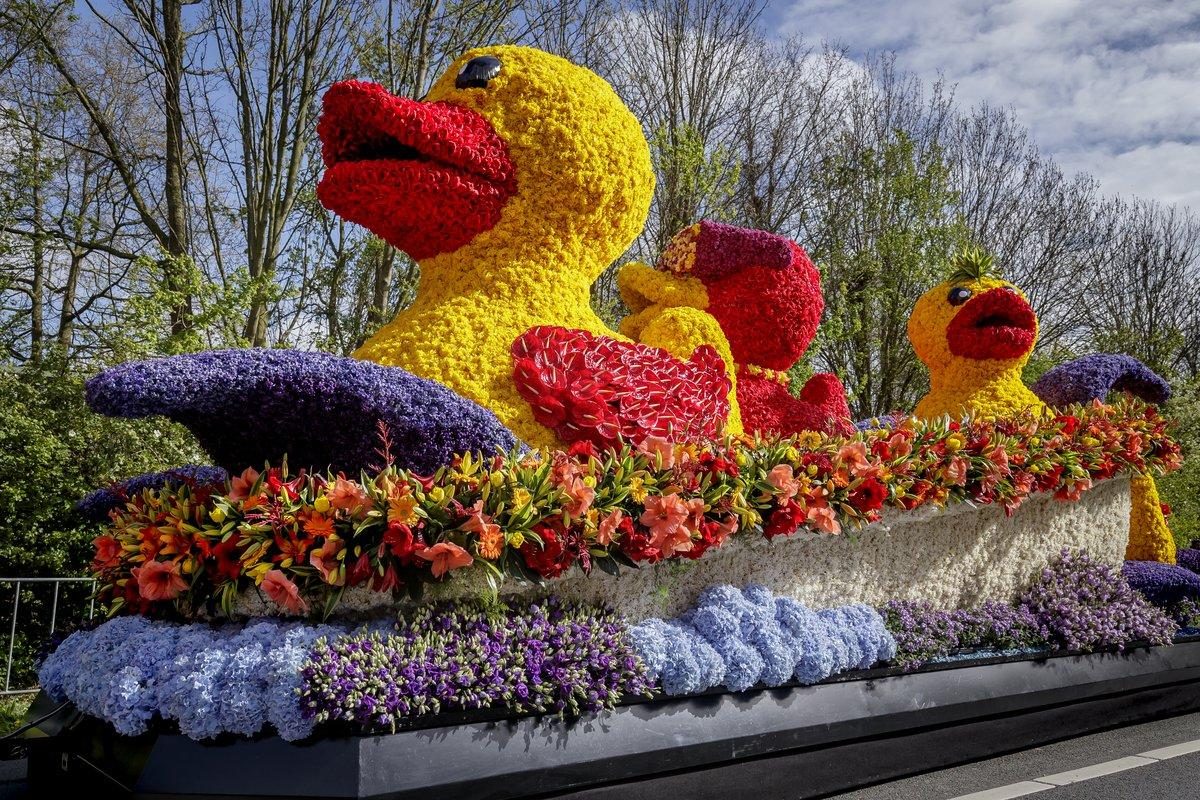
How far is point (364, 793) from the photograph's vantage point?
8.64ft

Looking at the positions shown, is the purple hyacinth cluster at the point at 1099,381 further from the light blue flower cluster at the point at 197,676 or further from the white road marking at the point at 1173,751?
the light blue flower cluster at the point at 197,676

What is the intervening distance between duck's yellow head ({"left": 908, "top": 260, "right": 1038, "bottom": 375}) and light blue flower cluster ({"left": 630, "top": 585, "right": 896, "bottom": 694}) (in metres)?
3.40

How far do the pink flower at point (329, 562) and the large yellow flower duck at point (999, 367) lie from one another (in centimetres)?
500

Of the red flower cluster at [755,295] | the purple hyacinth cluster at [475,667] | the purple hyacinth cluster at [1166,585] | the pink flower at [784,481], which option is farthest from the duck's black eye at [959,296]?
the purple hyacinth cluster at [475,667]

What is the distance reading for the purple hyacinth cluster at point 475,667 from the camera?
2.71 metres

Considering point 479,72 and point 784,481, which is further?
point 479,72

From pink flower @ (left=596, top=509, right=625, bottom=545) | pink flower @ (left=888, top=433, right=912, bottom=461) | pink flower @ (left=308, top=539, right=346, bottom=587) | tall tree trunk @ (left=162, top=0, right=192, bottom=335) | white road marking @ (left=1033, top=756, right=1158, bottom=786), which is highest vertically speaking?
tall tree trunk @ (left=162, top=0, right=192, bottom=335)

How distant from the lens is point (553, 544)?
313 centimetres

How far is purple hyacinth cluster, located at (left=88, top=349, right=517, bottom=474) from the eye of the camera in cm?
284

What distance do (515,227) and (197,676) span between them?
2.20m

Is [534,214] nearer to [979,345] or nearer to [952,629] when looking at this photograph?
[952,629]

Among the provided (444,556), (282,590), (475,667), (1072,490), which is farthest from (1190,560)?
(282,590)

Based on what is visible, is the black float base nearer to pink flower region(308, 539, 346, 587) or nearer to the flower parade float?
the flower parade float

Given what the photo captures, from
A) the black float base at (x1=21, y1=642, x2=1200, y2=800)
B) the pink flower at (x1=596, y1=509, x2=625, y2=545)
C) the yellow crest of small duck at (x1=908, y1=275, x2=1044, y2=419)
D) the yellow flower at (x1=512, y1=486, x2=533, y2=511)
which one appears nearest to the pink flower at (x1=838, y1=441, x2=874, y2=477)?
the black float base at (x1=21, y1=642, x2=1200, y2=800)
